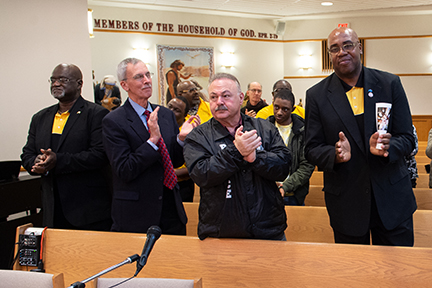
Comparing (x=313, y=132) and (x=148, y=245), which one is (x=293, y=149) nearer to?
(x=313, y=132)

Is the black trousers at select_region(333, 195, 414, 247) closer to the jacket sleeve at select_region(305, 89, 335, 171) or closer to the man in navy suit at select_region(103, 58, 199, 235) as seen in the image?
the jacket sleeve at select_region(305, 89, 335, 171)

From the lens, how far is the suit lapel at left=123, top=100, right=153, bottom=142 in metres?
2.41

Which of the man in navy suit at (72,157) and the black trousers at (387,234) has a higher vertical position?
the man in navy suit at (72,157)

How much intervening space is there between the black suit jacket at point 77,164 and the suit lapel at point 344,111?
1.55m

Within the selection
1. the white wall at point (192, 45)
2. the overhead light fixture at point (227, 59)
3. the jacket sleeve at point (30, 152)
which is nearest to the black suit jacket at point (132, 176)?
the jacket sleeve at point (30, 152)

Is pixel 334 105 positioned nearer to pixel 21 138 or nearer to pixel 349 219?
pixel 349 219

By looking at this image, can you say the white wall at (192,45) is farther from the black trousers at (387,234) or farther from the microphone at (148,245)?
the microphone at (148,245)

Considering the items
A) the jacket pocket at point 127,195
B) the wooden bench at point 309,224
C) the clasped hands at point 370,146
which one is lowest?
the wooden bench at point 309,224

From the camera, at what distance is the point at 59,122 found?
2787mm

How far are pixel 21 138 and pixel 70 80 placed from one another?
161 cm

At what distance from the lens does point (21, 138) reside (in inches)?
157

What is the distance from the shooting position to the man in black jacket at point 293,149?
3088mm

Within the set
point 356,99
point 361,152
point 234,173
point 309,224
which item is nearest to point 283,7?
point 309,224

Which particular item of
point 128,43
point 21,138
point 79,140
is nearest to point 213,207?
point 79,140
